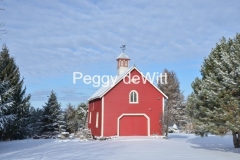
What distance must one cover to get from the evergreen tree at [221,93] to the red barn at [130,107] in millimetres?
10023

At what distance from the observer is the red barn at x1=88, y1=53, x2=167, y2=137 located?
2538cm

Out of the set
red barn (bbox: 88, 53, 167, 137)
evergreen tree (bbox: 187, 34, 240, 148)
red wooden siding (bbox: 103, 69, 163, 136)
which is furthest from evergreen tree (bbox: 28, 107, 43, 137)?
evergreen tree (bbox: 187, 34, 240, 148)

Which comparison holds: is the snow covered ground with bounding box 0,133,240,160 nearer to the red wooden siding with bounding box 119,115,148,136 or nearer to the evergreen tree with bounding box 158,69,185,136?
the red wooden siding with bounding box 119,115,148,136

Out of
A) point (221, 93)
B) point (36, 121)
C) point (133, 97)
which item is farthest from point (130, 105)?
point (36, 121)

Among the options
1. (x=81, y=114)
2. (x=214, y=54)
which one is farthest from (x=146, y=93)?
(x=81, y=114)

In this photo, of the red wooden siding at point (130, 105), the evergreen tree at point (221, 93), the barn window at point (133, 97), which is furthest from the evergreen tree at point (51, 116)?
the evergreen tree at point (221, 93)

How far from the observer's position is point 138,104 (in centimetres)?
2598

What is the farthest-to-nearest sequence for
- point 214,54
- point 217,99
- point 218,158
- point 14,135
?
A: point 14,135, point 214,54, point 217,99, point 218,158

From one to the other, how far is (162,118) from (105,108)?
5.51 meters

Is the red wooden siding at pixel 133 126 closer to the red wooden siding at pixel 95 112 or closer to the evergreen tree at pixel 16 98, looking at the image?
the red wooden siding at pixel 95 112

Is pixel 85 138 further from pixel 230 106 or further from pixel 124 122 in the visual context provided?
pixel 230 106

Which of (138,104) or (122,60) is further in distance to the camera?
(122,60)

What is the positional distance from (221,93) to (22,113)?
22369 millimetres

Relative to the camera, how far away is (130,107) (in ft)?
84.6
